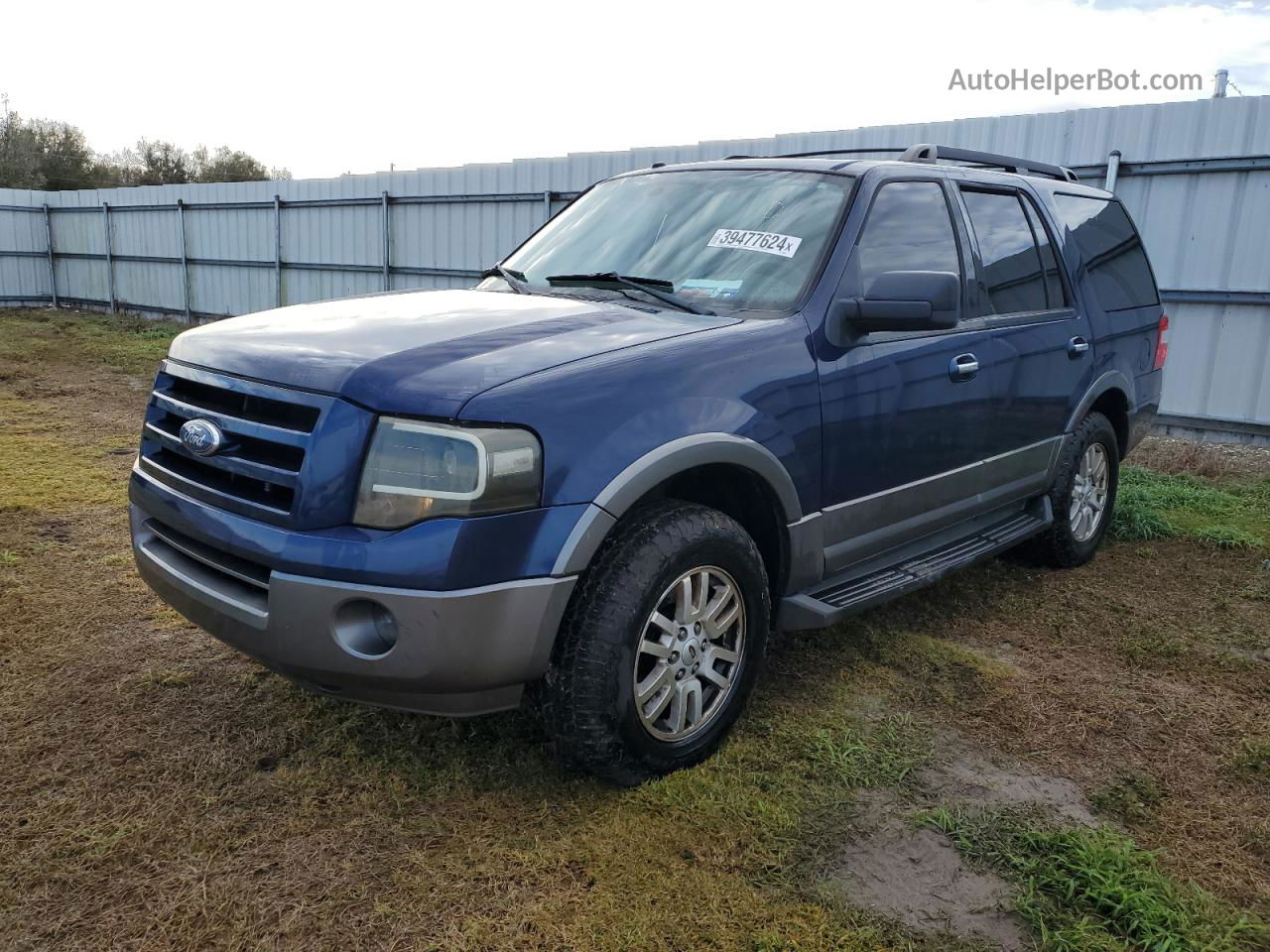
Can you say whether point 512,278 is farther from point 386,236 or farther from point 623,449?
point 386,236

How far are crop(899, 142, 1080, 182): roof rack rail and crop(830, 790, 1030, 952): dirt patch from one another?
266cm

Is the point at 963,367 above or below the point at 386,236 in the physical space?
below

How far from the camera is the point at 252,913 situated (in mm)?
2180

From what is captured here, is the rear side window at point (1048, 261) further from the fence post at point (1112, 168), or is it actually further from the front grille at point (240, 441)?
the fence post at point (1112, 168)

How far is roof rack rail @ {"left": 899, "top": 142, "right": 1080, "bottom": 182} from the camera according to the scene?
3.96 metres

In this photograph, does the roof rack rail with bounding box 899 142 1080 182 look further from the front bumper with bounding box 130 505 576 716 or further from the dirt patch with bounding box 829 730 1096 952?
the front bumper with bounding box 130 505 576 716

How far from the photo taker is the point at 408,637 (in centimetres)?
227

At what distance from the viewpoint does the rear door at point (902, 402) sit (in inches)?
126

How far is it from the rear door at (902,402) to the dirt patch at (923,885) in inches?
38.9

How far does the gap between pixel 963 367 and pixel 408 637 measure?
96.4 inches

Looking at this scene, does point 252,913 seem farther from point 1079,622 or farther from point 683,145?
point 683,145

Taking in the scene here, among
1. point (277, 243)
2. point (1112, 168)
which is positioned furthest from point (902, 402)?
point (277, 243)

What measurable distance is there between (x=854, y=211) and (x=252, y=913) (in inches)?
112

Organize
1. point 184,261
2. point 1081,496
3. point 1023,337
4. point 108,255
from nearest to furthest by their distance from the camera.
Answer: point 1023,337 → point 1081,496 → point 184,261 → point 108,255
